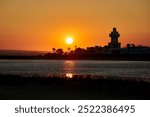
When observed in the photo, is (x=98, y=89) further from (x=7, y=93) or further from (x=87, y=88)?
(x=7, y=93)

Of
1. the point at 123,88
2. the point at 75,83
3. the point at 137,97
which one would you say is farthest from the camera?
the point at 75,83

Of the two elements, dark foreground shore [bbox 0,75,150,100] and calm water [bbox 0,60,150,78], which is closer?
dark foreground shore [bbox 0,75,150,100]

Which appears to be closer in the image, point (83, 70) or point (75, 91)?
point (75, 91)

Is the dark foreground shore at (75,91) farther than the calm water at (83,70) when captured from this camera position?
No

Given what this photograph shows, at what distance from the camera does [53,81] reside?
34719 mm

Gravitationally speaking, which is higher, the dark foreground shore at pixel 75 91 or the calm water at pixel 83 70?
the calm water at pixel 83 70

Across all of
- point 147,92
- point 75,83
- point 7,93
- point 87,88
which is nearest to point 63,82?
point 75,83

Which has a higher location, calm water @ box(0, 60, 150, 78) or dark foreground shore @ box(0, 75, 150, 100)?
calm water @ box(0, 60, 150, 78)

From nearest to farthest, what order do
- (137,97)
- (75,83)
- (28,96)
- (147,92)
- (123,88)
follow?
(28,96), (137,97), (147,92), (123,88), (75,83)

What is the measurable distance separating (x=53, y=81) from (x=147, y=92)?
933 centimetres

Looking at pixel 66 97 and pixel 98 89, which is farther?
pixel 98 89

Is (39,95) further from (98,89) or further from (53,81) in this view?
Result: (53,81)

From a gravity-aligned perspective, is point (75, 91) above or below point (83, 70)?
below

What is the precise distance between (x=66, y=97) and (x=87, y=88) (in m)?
6.82
